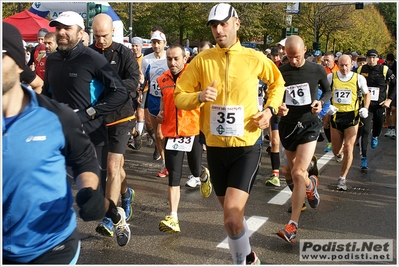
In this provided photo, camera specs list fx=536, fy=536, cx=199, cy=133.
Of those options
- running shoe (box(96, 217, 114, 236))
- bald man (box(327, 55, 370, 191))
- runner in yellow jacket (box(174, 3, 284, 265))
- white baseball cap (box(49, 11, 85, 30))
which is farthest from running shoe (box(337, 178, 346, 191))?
white baseball cap (box(49, 11, 85, 30))

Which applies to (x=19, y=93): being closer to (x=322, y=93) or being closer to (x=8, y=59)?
(x=8, y=59)

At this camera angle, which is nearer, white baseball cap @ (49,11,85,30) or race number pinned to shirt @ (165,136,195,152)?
white baseball cap @ (49,11,85,30)

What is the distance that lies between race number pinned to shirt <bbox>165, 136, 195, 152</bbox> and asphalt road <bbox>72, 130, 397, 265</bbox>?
31.4 inches

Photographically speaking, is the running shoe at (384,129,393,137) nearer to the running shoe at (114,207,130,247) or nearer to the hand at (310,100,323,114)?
the hand at (310,100,323,114)

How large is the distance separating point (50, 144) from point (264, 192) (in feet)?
16.2

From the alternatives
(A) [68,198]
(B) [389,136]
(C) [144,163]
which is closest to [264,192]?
(C) [144,163]

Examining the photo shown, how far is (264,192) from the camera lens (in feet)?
23.2

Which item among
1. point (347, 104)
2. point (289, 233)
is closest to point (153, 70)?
point (347, 104)

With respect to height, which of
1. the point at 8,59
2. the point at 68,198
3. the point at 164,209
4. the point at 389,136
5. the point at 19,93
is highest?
the point at 8,59

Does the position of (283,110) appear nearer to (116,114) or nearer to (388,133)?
(116,114)

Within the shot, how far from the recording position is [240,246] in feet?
13.0

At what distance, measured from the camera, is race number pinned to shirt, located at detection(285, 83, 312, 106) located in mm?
5691

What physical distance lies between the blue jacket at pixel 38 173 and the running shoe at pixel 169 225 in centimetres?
264

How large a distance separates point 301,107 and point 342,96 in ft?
7.38
